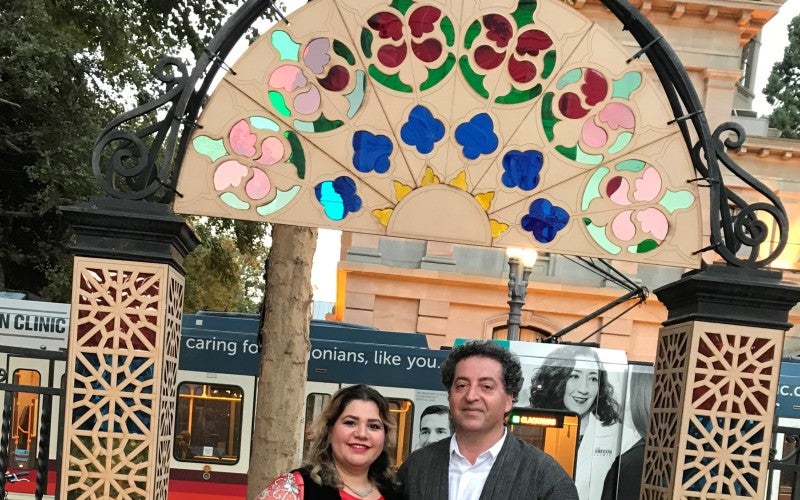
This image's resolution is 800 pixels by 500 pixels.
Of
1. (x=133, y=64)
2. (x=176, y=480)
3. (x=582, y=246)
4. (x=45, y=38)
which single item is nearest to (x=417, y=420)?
(x=176, y=480)

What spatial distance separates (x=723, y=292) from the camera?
3.95 metres

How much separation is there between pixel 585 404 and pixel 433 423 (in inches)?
75.0

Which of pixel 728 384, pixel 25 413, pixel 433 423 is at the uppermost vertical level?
pixel 728 384

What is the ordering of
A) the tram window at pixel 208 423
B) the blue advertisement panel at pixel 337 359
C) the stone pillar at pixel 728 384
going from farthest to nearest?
the tram window at pixel 208 423
the blue advertisement panel at pixel 337 359
the stone pillar at pixel 728 384

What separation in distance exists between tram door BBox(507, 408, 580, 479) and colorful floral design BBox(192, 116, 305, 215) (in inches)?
327

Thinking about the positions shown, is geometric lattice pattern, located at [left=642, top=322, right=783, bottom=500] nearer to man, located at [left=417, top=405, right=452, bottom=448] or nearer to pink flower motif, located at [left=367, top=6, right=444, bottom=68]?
pink flower motif, located at [left=367, top=6, right=444, bottom=68]

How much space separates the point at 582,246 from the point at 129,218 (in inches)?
74.6

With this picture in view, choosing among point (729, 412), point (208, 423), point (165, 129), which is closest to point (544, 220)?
point (729, 412)

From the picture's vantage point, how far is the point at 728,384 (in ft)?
12.9

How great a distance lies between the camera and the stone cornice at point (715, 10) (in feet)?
65.1

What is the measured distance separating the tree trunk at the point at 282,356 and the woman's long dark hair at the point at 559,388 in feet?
17.1

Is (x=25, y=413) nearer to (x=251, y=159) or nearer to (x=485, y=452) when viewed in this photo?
(x=251, y=159)

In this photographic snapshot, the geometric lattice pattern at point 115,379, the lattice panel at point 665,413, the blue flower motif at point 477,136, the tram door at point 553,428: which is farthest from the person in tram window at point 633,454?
the geometric lattice pattern at point 115,379

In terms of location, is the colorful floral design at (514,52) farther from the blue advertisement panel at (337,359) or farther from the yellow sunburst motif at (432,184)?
the blue advertisement panel at (337,359)
